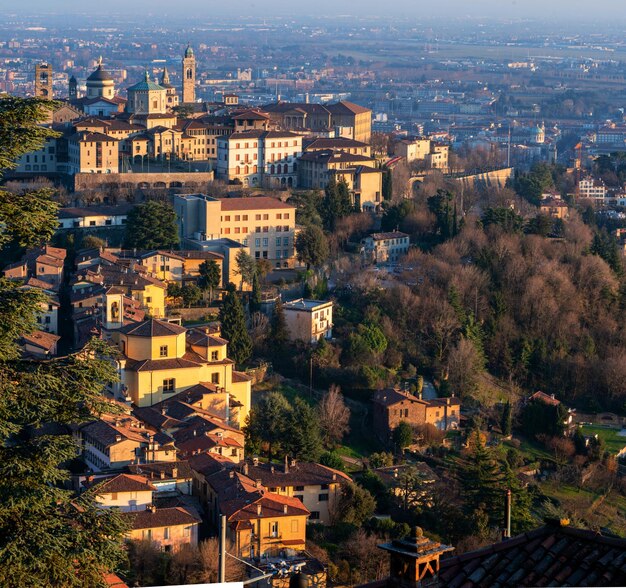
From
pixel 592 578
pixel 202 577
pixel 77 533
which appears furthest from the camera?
pixel 202 577

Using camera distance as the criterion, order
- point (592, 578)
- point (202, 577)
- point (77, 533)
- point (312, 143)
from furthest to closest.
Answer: point (312, 143) < point (202, 577) < point (77, 533) < point (592, 578)

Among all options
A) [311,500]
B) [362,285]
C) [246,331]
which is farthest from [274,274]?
[311,500]

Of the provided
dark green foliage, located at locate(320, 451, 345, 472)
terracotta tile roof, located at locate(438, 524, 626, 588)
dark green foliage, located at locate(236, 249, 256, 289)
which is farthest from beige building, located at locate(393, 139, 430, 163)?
terracotta tile roof, located at locate(438, 524, 626, 588)

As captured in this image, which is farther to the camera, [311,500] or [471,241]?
[471,241]

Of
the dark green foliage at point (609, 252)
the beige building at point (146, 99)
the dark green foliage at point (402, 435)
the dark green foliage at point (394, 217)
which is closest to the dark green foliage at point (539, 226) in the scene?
the dark green foliage at point (609, 252)

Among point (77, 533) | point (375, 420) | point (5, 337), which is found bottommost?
point (375, 420)

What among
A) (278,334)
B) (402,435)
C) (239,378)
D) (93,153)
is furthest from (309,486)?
(93,153)

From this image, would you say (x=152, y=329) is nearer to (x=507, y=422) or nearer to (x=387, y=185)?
(x=507, y=422)

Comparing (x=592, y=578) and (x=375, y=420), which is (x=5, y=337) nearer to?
(x=592, y=578)

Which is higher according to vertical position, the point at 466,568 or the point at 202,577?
the point at 466,568
